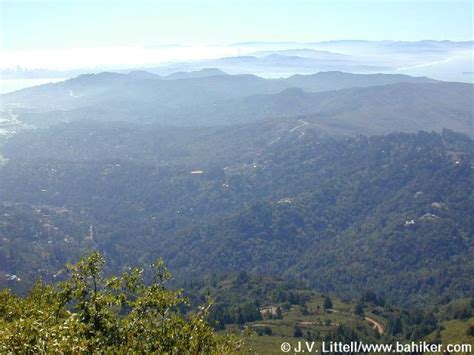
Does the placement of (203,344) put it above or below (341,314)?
above

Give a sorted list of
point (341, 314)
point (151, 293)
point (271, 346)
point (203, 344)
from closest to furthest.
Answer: point (203, 344)
point (151, 293)
point (271, 346)
point (341, 314)

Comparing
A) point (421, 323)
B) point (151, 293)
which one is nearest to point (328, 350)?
point (421, 323)

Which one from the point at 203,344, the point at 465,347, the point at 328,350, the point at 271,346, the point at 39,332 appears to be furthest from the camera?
the point at 271,346

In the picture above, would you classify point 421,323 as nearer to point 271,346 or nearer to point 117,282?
point 271,346

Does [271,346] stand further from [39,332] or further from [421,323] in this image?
[39,332]

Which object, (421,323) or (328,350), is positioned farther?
(421,323)

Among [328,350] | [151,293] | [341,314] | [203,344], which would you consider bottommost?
[341,314]
